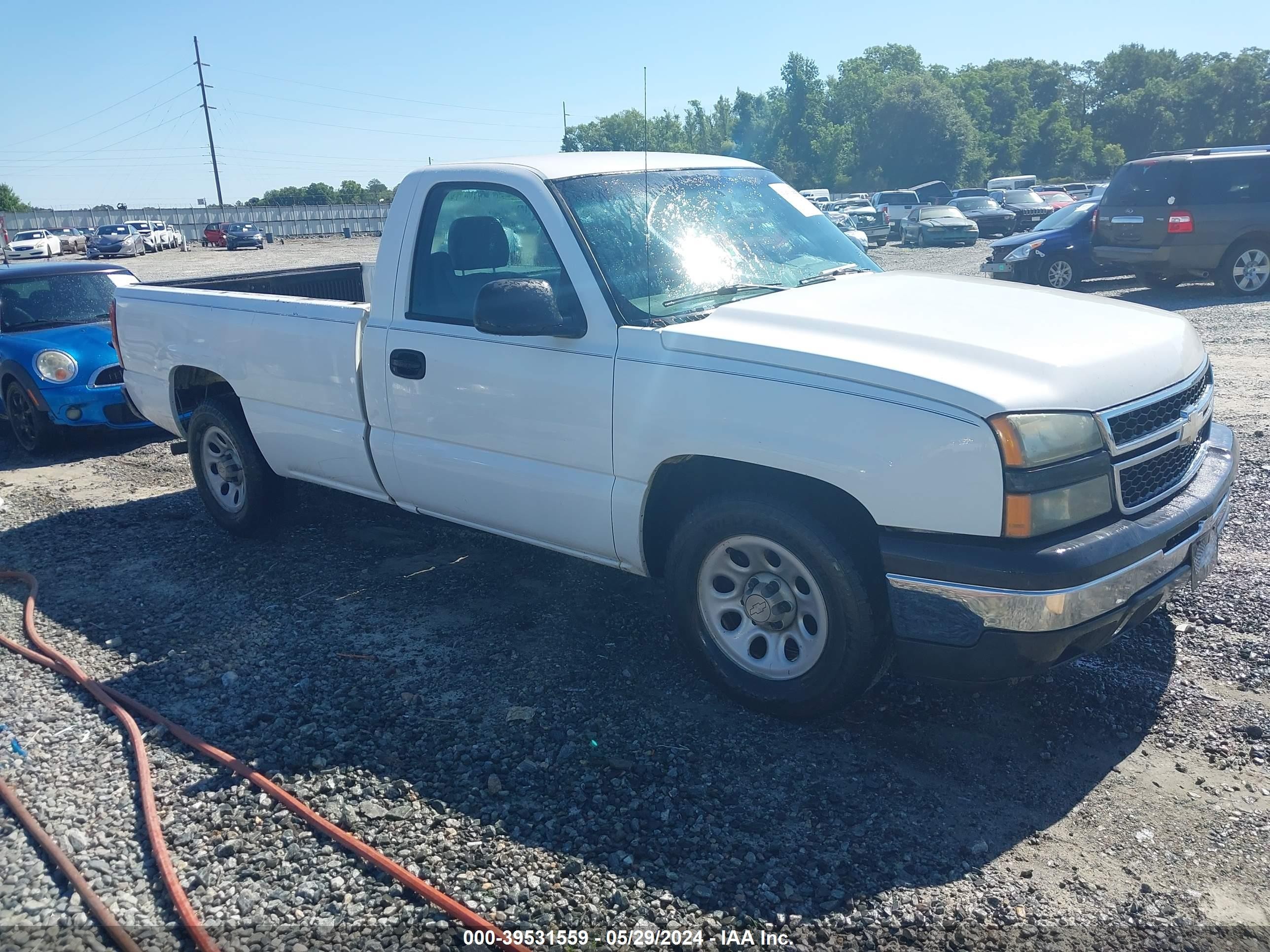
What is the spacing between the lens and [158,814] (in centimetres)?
333

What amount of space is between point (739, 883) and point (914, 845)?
0.57 m

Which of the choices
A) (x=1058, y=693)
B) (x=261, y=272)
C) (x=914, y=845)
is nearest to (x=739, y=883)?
(x=914, y=845)

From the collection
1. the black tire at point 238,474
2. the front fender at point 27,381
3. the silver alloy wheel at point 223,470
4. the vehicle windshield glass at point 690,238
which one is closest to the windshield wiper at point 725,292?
the vehicle windshield glass at point 690,238

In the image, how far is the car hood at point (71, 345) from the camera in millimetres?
8492

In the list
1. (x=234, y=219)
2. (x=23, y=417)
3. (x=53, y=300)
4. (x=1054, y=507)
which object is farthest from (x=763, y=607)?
(x=234, y=219)

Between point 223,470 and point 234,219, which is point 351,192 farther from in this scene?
point 223,470

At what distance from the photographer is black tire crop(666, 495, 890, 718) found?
Result: 11.0 feet

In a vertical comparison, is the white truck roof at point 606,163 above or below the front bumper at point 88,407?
above

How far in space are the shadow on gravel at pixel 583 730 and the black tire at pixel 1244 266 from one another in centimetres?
1134

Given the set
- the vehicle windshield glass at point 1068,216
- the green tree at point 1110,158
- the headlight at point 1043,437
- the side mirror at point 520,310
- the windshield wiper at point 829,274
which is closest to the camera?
the headlight at point 1043,437

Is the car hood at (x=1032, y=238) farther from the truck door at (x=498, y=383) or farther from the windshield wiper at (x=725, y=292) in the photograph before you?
the truck door at (x=498, y=383)

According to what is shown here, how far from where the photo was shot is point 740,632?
148 inches

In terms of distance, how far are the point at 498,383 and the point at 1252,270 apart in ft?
43.1

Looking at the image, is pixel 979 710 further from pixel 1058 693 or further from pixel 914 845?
pixel 914 845
